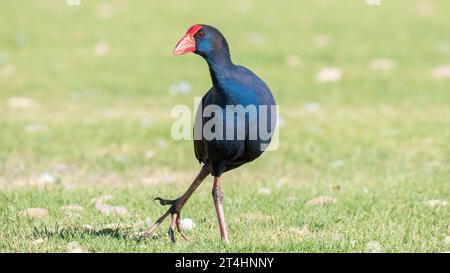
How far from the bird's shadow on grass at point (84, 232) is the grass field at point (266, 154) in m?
0.02

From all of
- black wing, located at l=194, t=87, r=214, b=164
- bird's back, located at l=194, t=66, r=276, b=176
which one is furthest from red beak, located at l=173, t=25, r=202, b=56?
black wing, located at l=194, t=87, r=214, b=164

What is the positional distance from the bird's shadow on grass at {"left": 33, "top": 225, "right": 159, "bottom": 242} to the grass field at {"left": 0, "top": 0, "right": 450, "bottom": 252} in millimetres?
22

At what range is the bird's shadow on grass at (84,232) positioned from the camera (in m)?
5.55

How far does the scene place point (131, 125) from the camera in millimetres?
10383

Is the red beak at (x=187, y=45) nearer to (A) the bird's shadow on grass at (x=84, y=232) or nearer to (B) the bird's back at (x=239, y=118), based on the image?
(B) the bird's back at (x=239, y=118)

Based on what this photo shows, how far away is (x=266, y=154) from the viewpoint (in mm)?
9297

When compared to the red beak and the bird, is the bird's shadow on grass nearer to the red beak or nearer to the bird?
the bird

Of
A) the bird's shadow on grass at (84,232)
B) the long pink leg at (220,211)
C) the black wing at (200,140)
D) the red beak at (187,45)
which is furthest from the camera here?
the bird's shadow on grass at (84,232)

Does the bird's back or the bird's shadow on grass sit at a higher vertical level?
the bird's back

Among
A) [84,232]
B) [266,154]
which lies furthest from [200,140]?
[266,154]

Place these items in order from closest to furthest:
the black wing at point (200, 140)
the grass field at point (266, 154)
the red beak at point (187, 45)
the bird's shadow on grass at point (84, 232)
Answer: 1. the red beak at point (187, 45)
2. the black wing at point (200, 140)
3. the bird's shadow on grass at point (84, 232)
4. the grass field at point (266, 154)

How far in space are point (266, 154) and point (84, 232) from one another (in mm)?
3825

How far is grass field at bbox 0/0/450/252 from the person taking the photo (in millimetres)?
5965

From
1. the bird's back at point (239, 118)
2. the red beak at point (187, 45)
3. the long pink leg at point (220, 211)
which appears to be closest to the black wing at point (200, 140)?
the bird's back at point (239, 118)
